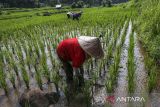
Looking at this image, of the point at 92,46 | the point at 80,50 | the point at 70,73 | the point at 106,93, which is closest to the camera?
the point at 92,46

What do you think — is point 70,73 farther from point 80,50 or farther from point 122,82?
point 122,82

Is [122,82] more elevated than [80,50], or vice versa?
[80,50]

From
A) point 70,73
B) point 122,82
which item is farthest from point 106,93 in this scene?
point 70,73

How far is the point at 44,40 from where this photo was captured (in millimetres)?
8773

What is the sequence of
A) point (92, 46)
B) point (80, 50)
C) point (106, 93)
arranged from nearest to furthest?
point (92, 46), point (80, 50), point (106, 93)

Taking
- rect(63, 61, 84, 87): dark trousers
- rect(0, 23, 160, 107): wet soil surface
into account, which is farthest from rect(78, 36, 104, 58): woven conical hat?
rect(0, 23, 160, 107): wet soil surface

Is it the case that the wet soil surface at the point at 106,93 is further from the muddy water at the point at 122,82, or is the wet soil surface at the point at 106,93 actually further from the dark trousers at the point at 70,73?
the dark trousers at the point at 70,73

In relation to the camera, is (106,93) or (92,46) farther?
(106,93)

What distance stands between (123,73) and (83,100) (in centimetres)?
145

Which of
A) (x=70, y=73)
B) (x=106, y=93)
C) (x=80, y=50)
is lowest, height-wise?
(x=106, y=93)

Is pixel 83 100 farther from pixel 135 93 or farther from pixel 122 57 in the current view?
pixel 122 57

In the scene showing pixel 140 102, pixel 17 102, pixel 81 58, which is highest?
pixel 81 58

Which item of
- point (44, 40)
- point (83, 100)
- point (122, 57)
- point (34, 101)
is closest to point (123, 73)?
point (122, 57)

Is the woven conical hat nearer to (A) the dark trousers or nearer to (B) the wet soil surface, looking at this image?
(A) the dark trousers
